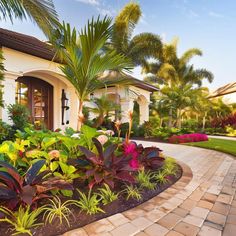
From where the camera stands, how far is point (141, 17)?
12047 millimetres

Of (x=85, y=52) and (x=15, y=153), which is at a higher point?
(x=85, y=52)

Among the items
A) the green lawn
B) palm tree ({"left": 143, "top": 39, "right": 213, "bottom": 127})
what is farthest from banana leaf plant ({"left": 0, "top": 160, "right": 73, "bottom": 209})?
palm tree ({"left": 143, "top": 39, "right": 213, "bottom": 127})

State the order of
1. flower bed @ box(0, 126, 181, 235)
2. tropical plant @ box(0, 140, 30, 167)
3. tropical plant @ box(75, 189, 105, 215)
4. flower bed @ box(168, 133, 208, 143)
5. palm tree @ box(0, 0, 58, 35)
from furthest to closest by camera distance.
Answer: flower bed @ box(168, 133, 208, 143) < palm tree @ box(0, 0, 58, 35) < tropical plant @ box(0, 140, 30, 167) < tropical plant @ box(75, 189, 105, 215) < flower bed @ box(0, 126, 181, 235)

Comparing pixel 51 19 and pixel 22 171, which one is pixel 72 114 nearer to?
pixel 51 19

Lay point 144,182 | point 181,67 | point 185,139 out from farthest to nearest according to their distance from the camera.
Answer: point 181,67 → point 185,139 → point 144,182

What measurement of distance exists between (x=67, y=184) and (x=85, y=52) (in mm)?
3098

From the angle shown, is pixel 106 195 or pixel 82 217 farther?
pixel 106 195

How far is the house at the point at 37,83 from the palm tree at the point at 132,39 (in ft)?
9.63

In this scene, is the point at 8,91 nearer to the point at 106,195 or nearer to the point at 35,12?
the point at 35,12

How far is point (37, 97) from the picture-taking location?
363 inches

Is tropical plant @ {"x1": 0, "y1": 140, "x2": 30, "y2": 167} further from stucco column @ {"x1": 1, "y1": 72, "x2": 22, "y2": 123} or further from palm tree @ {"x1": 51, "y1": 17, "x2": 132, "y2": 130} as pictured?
stucco column @ {"x1": 1, "y1": 72, "x2": 22, "y2": 123}

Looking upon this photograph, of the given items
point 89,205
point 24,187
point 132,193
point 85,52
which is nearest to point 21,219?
point 24,187

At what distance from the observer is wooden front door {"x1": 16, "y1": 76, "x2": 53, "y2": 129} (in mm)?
8547

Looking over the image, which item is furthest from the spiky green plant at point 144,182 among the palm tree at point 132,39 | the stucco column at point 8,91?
the palm tree at point 132,39
